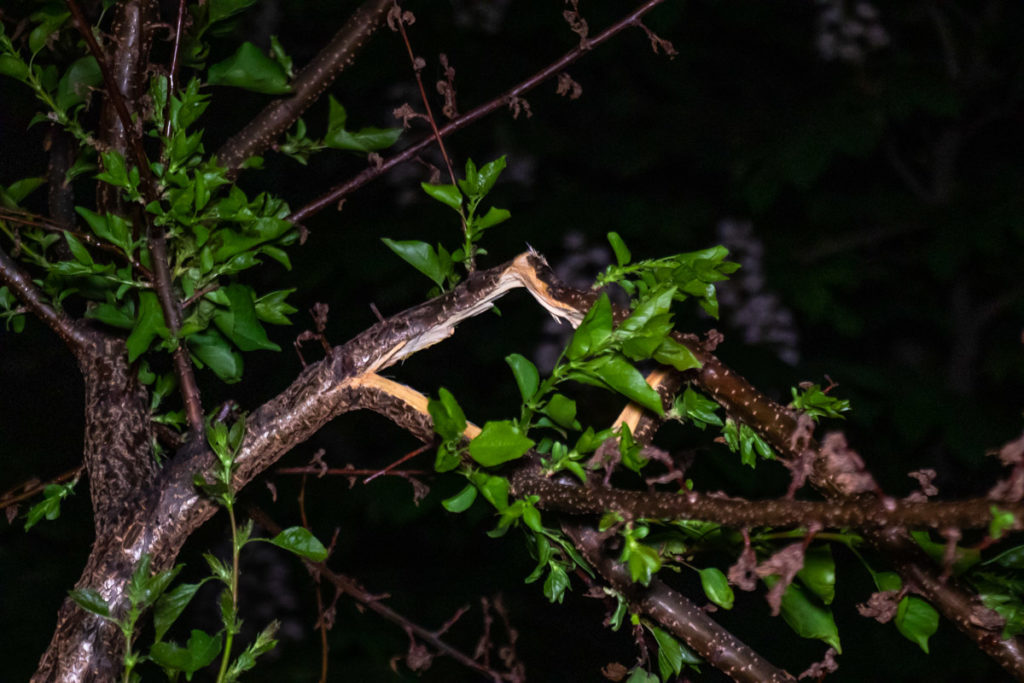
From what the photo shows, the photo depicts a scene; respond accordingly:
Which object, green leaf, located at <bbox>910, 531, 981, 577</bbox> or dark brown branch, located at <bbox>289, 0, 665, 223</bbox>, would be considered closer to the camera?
green leaf, located at <bbox>910, 531, 981, 577</bbox>

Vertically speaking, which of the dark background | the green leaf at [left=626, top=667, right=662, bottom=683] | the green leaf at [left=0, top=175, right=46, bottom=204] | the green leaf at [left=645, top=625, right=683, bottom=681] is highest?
the green leaf at [left=0, top=175, right=46, bottom=204]

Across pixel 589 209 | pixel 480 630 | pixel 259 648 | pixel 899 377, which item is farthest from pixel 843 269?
pixel 259 648

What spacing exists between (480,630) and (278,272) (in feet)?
1.71

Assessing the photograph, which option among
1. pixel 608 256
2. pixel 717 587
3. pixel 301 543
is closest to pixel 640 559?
pixel 717 587

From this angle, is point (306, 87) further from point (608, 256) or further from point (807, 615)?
point (608, 256)

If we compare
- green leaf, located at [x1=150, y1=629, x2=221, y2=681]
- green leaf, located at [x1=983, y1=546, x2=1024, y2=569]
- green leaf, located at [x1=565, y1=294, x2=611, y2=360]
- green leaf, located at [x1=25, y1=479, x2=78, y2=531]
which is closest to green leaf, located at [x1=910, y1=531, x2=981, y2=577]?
green leaf, located at [x1=983, y1=546, x2=1024, y2=569]

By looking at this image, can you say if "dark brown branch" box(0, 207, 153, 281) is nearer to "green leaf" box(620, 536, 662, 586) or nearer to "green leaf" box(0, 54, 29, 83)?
"green leaf" box(0, 54, 29, 83)

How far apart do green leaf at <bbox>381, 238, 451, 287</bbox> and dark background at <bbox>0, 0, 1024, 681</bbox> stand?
37cm

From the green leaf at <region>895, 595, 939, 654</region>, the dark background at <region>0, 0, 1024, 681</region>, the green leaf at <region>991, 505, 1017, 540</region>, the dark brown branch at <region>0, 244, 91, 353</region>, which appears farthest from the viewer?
the dark background at <region>0, 0, 1024, 681</region>

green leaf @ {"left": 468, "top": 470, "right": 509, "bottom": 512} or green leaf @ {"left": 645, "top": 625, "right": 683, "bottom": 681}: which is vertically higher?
green leaf @ {"left": 468, "top": 470, "right": 509, "bottom": 512}

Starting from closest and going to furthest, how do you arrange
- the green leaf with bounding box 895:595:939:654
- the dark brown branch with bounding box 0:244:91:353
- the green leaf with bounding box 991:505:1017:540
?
the green leaf with bounding box 991:505:1017:540
the green leaf with bounding box 895:595:939:654
the dark brown branch with bounding box 0:244:91:353

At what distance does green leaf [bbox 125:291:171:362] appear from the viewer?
0.33m

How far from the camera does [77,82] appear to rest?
360 mm

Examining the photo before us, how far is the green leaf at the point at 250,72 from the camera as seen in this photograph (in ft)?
1.21
